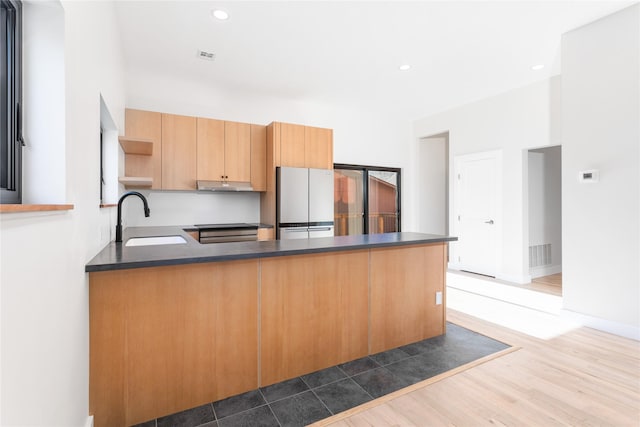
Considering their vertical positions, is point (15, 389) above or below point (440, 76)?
below

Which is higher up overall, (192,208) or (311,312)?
(192,208)

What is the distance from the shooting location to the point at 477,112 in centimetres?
514

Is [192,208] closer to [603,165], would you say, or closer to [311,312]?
[311,312]

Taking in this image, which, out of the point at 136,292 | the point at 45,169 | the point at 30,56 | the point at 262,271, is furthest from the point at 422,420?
the point at 30,56

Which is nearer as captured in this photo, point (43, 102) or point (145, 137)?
point (43, 102)

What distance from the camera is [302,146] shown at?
445cm

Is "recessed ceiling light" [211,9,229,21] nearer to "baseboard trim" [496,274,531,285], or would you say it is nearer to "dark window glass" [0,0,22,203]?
"dark window glass" [0,0,22,203]

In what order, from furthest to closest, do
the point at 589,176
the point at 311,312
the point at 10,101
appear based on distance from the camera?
the point at 589,176
the point at 311,312
the point at 10,101

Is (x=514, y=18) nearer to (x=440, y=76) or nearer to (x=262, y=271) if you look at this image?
(x=440, y=76)

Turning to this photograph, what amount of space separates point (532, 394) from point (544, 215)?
13.8 feet

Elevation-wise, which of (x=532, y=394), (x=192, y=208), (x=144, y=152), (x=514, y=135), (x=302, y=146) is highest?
(x=514, y=135)

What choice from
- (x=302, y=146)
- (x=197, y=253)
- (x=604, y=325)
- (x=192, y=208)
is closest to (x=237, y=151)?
(x=302, y=146)

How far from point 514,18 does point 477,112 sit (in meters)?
2.40

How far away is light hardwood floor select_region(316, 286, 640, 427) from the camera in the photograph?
1654mm
